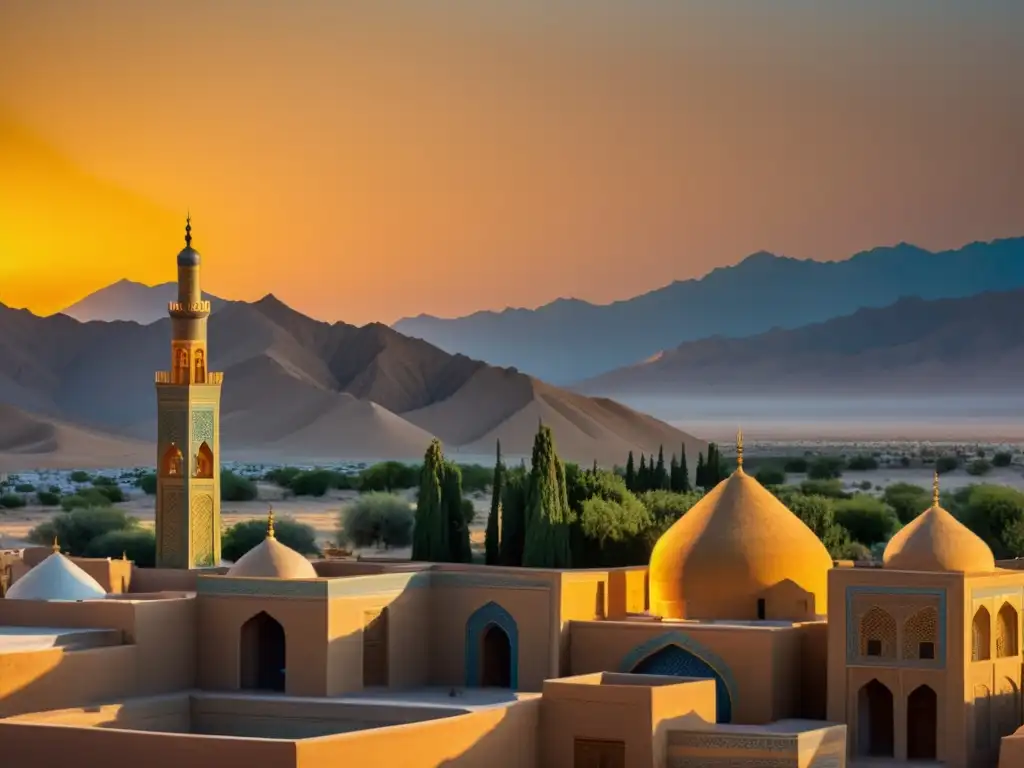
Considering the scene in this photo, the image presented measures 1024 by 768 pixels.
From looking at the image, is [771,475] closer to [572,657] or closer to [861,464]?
[861,464]

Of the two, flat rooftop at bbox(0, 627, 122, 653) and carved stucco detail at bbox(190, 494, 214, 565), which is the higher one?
carved stucco detail at bbox(190, 494, 214, 565)

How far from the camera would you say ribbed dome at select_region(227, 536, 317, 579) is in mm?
30922

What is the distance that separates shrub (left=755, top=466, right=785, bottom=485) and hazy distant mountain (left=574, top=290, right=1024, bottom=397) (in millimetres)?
23176

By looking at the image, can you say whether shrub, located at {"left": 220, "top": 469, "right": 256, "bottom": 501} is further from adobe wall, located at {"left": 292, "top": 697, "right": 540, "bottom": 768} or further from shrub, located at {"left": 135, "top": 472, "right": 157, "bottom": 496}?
adobe wall, located at {"left": 292, "top": 697, "right": 540, "bottom": 768}

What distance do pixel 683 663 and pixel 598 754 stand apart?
102 inches

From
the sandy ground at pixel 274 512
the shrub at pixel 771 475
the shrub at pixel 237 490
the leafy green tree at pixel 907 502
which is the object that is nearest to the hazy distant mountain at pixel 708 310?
the shrub at pixel 771 475

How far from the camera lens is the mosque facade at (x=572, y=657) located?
89.2ft

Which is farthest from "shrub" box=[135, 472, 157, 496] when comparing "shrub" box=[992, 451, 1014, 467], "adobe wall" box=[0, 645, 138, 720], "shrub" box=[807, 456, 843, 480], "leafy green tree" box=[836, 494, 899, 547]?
"adobe wall" box=[0, 645, 138, 720]

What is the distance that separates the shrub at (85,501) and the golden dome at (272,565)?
45196 millimetres

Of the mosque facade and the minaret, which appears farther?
the minaret

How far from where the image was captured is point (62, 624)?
3062 cm

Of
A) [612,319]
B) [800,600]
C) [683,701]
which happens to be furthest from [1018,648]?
[612,319]

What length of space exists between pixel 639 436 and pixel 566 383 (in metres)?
11.4

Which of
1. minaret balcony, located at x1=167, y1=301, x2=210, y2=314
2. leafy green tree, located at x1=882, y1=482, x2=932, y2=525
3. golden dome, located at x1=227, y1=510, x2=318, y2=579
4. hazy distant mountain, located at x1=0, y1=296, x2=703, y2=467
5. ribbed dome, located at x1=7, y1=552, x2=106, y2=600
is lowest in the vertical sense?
ribbed dome, located at x1=7, y1=552, x2=106, y2=600
